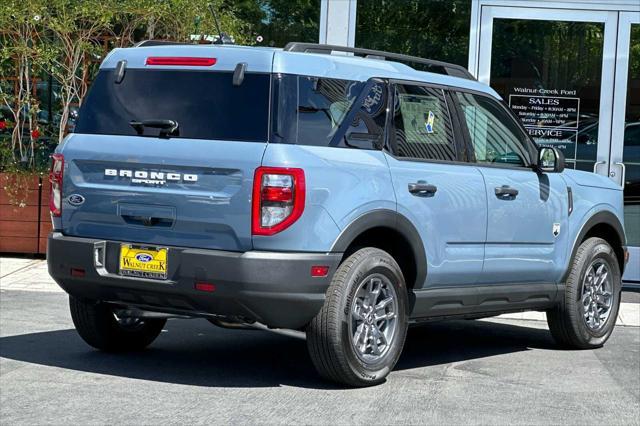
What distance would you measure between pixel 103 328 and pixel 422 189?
216 cm

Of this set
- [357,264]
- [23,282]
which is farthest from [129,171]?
[23,282]

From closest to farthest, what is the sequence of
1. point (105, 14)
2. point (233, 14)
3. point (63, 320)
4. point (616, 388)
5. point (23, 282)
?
point (616, 388) → point (63, 320) → point (23, 282) → point (105, 14) → point (233, 14)

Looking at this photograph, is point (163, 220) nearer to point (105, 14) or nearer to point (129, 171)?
point (129, 171)

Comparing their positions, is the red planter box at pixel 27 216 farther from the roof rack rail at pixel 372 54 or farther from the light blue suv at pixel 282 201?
the roof rack rail at pixel 372 54

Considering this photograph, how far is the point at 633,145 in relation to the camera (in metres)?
13.0

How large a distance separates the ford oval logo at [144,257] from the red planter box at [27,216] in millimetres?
6075

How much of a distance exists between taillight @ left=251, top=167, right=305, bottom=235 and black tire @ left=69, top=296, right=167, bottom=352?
139 cm

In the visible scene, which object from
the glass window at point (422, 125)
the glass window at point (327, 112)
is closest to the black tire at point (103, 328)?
the glass window at point (327, 112)

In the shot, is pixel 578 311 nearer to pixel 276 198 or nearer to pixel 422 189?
pixel 422 189

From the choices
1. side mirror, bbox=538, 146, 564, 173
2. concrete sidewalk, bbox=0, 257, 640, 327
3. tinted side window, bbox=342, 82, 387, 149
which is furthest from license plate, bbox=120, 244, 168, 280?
concrete sidewalk, bbox=0, 257, 640, 327

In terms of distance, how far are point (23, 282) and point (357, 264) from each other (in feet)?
17.9

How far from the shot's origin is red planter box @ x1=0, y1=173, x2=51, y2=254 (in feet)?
42.0

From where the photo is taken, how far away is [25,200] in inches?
503

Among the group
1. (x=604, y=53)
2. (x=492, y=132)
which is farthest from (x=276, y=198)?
(x=604, y=53)
